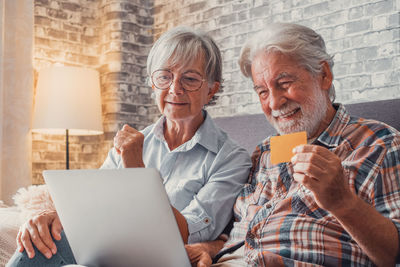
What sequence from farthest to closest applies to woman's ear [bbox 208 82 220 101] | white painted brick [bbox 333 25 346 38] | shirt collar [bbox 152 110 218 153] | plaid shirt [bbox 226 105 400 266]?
white painted brick [bbox 333 25 346 38] < woman's ear [bbox 208 82 220 101] < shirt collar [bbox 152 110 218 153] < plaid shirt [bbox 226 105 400 266]

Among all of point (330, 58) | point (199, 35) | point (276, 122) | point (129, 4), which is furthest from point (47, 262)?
point (129, 4)

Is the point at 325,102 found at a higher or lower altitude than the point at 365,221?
higher

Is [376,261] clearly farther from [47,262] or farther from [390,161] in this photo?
[47,262]

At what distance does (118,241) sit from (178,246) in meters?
0.15

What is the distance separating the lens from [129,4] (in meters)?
3.62

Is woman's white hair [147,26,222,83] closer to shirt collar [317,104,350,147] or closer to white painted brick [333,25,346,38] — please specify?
shirt collar [317,104,350,147]

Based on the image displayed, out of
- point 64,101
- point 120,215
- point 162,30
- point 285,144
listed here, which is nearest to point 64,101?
point 64,101

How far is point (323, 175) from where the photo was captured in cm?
95

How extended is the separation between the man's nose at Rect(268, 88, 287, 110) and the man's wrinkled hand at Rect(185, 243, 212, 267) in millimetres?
443

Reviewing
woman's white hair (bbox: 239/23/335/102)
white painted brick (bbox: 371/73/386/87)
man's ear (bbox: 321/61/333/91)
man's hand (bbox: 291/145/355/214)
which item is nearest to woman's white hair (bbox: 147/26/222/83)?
woman's white hair (bbox: 239/23/335/102)

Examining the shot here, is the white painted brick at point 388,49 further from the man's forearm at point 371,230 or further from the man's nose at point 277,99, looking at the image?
the man's forearm at point 371,230

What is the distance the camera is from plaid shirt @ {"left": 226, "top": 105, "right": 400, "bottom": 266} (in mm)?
1105

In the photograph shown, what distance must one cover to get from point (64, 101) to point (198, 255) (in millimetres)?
1930

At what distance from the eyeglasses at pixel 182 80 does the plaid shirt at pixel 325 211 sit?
43cm
